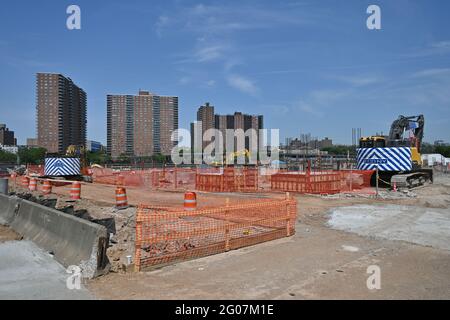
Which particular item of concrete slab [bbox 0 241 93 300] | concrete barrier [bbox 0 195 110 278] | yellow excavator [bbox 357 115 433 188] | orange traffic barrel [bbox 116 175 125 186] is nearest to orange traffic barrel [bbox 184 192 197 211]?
concrete barrier [bbox 0 195 110 278]

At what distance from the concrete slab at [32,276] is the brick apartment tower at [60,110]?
249 feet

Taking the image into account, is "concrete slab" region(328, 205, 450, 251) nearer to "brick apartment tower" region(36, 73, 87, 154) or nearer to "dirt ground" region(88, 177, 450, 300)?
"dirt ground" region(88, 177, 450, 300)

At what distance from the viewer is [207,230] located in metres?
8.15

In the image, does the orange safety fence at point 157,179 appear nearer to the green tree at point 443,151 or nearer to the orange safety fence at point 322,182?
the orange safety fence at point 322,182

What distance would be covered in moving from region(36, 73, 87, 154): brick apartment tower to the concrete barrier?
73.3m

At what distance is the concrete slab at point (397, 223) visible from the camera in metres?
9.70

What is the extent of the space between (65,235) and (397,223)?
908 centimetres

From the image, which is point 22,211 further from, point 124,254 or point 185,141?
point 185,141

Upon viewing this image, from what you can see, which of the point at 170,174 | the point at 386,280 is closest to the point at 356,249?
the point at 386,280

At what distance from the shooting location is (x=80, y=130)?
8394 centimetres

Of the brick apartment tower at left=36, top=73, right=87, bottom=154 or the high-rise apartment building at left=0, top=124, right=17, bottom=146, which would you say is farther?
the high-rise apartment building at left=0, top=124, right=17, bottom=146

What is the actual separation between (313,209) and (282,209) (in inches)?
187

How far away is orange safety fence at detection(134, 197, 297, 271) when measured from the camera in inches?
291
